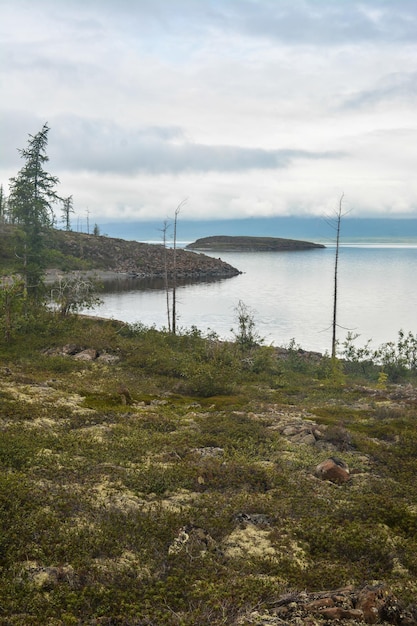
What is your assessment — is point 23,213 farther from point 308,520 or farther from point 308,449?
point 308,520

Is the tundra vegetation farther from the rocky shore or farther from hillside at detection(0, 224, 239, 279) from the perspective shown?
hillside at detection(0, 224, 239, 279)

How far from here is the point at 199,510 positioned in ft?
30.3

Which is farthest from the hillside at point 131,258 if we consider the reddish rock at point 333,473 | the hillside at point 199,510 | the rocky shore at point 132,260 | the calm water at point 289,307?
the reddish rock at point 333,473

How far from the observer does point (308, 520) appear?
9.11 m

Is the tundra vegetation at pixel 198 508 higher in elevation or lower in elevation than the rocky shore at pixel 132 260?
lower

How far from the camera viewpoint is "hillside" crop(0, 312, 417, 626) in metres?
6.42

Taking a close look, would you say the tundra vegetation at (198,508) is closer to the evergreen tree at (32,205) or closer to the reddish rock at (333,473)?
the reddish rock at (333,473)

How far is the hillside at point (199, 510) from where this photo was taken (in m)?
6.42

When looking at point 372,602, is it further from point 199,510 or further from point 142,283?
point 142,283

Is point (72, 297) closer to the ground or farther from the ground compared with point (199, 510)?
farther from the ground

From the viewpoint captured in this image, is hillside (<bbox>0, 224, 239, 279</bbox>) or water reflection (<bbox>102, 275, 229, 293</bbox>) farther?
hillside (<bbox>0, 224, 239, 279</bbox>)

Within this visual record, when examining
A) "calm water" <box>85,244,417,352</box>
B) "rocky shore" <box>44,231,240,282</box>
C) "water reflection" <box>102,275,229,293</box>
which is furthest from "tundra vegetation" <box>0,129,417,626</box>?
"rocky shore" <box>44,231,240,282</box>

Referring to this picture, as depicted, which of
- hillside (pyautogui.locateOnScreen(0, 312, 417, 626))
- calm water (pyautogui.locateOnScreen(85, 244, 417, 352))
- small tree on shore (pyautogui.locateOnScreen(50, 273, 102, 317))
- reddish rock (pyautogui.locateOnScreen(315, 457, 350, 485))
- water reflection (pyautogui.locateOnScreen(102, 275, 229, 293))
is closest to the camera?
hillside (pyautogui.locateOnScreen(0, 312, 417, 626))

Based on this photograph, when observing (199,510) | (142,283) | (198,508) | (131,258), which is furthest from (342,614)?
(131,258)
